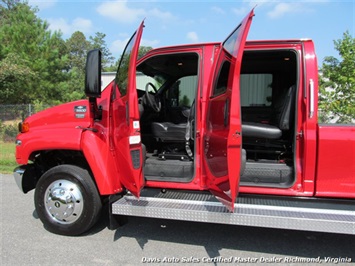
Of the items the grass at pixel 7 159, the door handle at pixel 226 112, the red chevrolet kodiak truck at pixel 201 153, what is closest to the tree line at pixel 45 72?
the grass at pixel 7 159

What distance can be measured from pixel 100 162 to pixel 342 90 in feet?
26.1

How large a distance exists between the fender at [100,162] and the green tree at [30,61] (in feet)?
38.7

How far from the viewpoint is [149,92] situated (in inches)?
178

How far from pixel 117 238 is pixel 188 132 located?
1556mm

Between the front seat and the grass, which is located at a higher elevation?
the front seat

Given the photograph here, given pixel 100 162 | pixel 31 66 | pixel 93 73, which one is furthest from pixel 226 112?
pixel 31 66

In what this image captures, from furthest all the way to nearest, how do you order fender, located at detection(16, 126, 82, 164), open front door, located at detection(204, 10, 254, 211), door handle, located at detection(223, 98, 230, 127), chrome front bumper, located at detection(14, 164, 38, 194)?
chrome front bumper, located at detection(14, 164, 38, 194) < fender, located at detection(16, 126, 82, 164) < door handle, located at detection(223, 98, 230, 127) < open front door, located at detection(204, 10, 254, 211)

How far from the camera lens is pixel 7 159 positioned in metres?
8.88

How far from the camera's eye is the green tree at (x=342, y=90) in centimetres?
854

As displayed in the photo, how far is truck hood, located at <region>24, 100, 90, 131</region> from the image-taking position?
3.84 m

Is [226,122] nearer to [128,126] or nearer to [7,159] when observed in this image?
[128,126]

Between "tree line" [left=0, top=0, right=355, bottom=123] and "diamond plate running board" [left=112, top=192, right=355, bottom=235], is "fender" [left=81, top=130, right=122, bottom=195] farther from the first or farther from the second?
"tree line" [left=0, top=0, right=355, bottom=123]

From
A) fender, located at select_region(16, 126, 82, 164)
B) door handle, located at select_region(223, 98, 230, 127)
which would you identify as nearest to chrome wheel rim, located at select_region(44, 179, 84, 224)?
fender, located at select_region(16, 126, 82, 164)

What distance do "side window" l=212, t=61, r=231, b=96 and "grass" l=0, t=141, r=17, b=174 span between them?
20.9 feet
